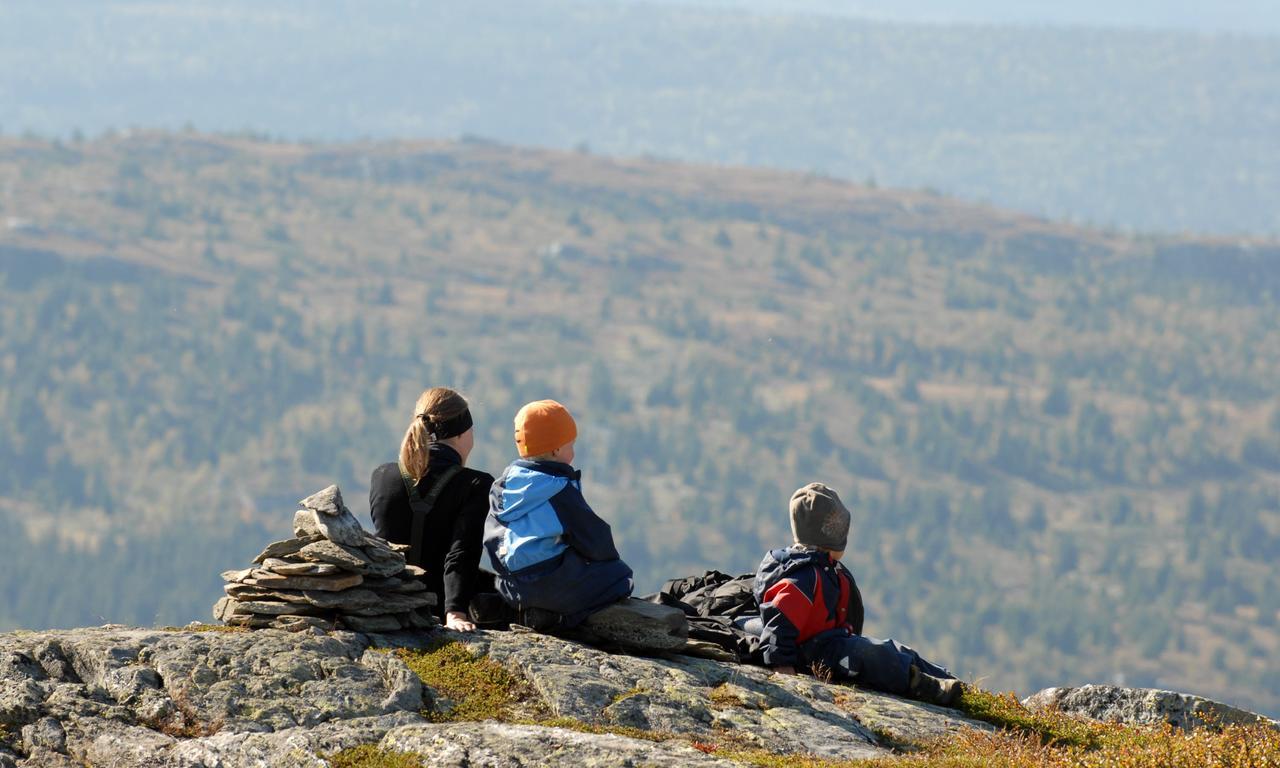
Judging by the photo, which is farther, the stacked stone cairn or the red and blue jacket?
the red and blue jacket

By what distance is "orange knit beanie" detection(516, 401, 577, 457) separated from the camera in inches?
494

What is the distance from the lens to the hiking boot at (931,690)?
13.2m

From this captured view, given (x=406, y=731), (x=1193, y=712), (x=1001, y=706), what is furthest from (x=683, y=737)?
(x=1193, y=712)

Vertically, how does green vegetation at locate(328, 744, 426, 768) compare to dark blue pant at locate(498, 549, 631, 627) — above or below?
below

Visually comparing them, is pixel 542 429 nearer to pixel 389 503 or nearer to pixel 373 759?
pixel 389 503

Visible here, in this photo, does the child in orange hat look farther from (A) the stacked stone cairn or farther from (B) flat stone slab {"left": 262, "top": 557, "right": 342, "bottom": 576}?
(B) flat stone slab {"left": 262, "top": 557, "right": 342, "bottom": 576}

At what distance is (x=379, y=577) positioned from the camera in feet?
40.8

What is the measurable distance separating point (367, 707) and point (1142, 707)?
7.13 meters

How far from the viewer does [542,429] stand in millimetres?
12539

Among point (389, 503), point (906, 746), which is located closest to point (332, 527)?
point (389, 503)

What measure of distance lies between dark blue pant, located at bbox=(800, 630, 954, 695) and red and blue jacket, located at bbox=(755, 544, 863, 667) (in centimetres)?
10

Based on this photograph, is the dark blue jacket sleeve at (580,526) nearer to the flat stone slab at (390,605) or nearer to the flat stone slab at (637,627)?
the flat stone slab at (637,627)

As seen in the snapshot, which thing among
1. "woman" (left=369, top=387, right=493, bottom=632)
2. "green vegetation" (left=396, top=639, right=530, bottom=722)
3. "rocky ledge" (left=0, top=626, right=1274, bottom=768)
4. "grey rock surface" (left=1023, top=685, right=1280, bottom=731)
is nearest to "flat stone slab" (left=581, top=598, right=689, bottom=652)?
"rocky ledge" (left=0, top=626, right=1274, bottom=768)

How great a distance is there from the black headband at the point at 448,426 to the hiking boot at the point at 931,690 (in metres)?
4.13
